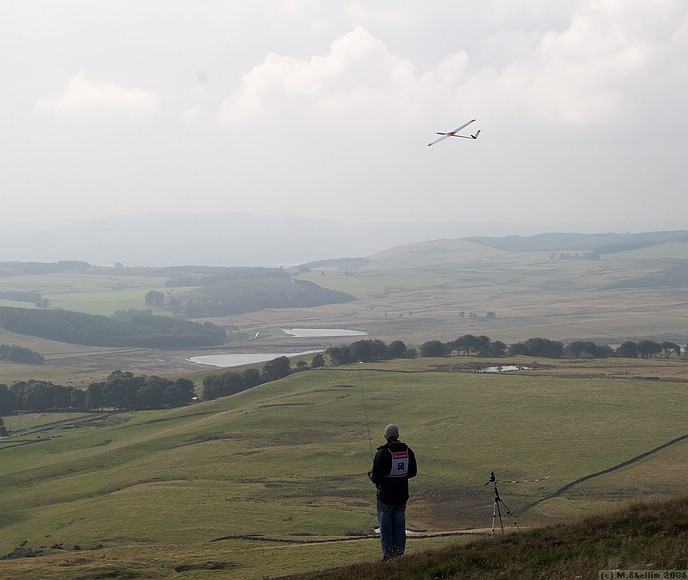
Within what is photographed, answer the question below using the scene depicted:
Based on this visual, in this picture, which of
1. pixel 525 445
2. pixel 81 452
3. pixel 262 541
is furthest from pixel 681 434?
pixel 81 452

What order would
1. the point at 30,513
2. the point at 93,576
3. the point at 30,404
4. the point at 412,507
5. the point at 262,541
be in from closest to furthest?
1. the point at 93,576
2. the point at 262,541
3. the point at 412,507
4. the point at 30,513
5. the point at 30,404

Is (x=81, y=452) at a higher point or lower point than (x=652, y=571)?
lower

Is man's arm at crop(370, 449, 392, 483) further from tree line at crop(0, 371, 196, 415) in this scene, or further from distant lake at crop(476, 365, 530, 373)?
tree line at crop(0, 371, 196, 415)

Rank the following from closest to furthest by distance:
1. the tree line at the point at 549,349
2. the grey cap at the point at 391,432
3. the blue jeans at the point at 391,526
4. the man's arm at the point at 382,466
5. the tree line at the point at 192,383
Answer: the grey cap at the point at 391,432, the man's arm at the point at 382,466, the blue jeans at the point at 391,526, the tree line at the point at 192,383, the tree line at the point at 549,349

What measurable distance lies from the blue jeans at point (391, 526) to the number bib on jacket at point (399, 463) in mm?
1007

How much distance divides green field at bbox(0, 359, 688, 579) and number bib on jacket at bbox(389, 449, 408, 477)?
→ 15.9m

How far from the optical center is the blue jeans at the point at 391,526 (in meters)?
22.7

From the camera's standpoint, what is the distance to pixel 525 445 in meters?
90.6

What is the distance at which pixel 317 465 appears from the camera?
8675 centimetres

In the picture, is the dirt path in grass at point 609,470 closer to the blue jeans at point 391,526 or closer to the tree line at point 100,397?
the blue jeans at point 391,526

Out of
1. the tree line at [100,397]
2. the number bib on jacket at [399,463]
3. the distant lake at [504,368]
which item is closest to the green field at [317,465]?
the distant lake at [504,368]

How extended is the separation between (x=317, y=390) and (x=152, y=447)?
33.1m

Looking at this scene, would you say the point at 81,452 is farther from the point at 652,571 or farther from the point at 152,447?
the point at 652,571

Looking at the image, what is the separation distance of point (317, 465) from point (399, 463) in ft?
217
